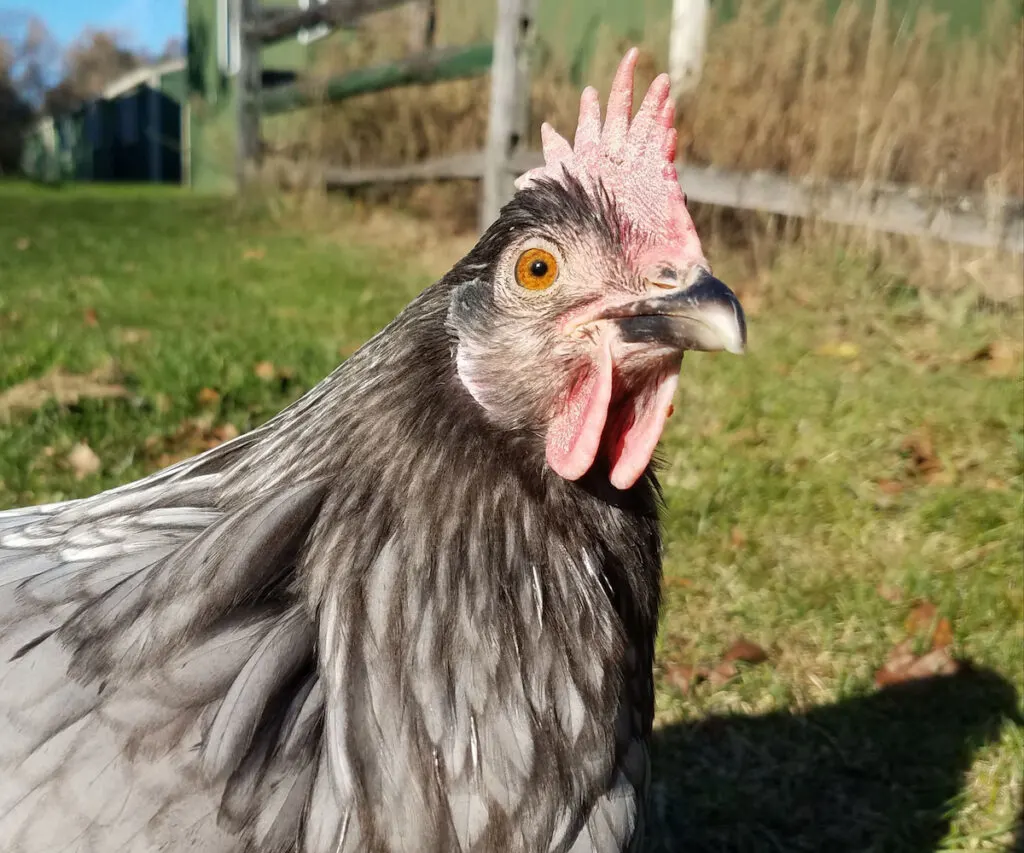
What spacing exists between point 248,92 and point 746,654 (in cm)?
1013

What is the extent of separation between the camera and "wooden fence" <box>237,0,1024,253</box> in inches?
160

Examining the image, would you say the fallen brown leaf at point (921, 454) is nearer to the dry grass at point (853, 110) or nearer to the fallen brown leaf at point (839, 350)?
the fallen brown leaf at point (839, 350)

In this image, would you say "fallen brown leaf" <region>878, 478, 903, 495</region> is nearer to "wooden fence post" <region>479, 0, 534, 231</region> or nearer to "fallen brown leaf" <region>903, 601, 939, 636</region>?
"fallen brown leaf" <region>903, 601, 939, 636</region>

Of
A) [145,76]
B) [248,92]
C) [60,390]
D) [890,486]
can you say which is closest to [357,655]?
[890,486]

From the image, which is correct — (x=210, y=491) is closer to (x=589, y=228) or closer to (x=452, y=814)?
(x=452, y=814)

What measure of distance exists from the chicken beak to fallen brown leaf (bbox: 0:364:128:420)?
3153 millimetres

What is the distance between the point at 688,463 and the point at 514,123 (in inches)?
141

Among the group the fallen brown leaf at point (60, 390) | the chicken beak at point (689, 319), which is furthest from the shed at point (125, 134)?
the chicken beak at point (689, 319)

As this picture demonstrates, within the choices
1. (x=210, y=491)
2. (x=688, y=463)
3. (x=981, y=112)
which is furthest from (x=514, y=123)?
(x=210, y=491)

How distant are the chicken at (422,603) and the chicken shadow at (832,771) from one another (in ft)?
2.79

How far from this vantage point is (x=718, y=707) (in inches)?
92.1

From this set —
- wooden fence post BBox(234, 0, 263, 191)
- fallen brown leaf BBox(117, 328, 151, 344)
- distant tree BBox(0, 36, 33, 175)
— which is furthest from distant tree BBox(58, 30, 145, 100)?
fallen brown leaf BBox(117, 328, 151, 344)

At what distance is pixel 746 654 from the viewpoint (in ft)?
8.13

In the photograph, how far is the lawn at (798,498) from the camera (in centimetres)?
214
